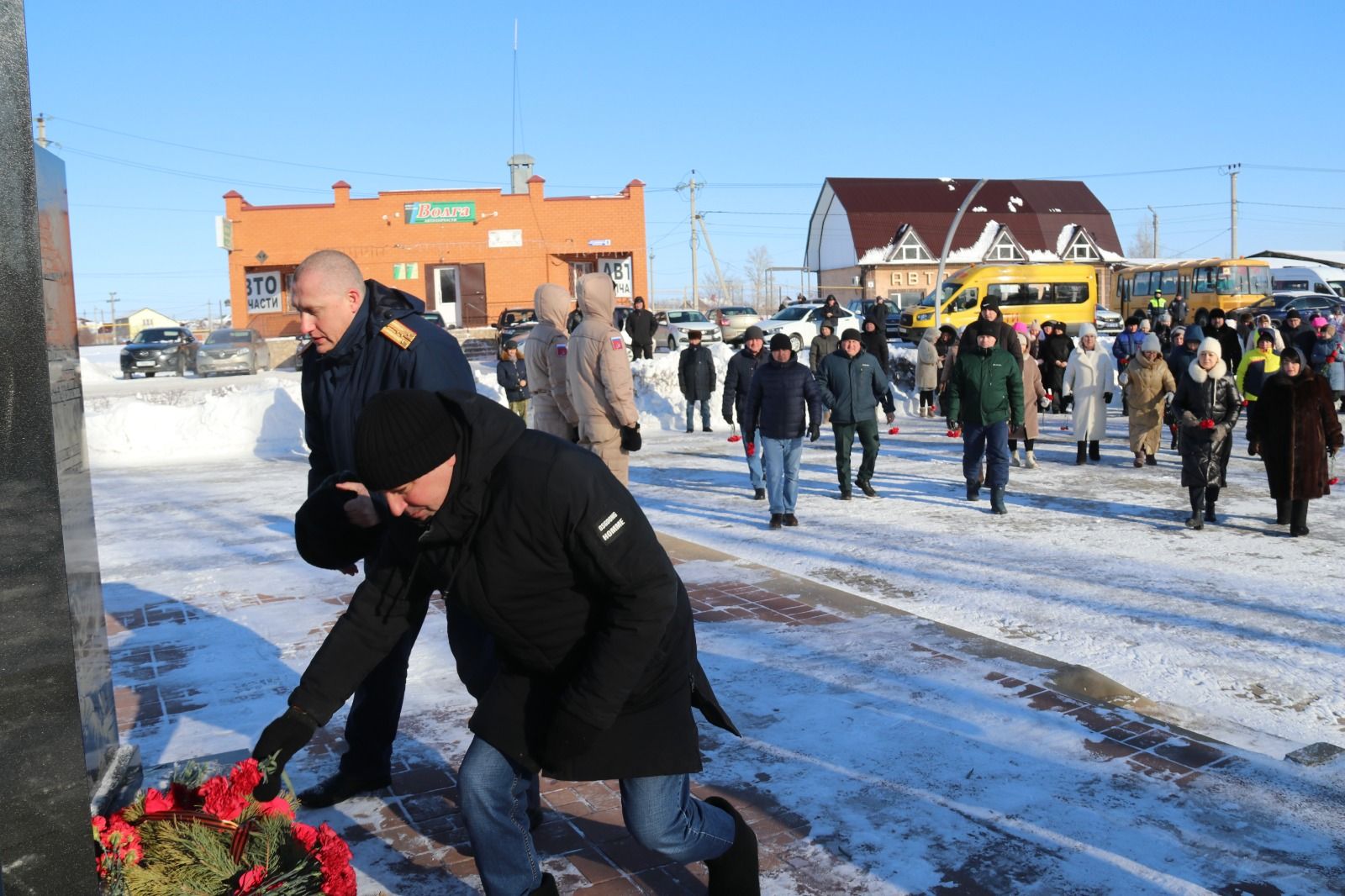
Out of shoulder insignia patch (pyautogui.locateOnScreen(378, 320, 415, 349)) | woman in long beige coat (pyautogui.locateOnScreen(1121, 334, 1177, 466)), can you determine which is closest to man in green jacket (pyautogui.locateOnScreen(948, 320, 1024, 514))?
woman in long beige coat (pyautogui.locateOnScreen(1121, 334, 1177, 466))

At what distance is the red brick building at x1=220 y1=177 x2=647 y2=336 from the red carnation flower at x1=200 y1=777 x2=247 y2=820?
39.2 m

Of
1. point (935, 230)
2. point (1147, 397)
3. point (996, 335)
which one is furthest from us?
point (935, 230)

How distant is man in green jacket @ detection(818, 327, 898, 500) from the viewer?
11.1 m

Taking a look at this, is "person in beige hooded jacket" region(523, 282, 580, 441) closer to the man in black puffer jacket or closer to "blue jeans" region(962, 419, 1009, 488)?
the man in black puffer jacket

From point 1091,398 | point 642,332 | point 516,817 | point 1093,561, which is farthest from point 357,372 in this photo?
point 642,332

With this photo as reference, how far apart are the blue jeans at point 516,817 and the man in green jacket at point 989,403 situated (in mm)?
Answer: 7736

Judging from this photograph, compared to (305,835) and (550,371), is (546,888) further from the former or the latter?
(550,371)

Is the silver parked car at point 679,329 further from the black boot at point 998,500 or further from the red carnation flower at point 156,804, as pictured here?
the red carnation flower at point 156,804

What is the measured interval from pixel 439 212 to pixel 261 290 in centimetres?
695

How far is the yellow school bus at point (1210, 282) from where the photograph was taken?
3438cm

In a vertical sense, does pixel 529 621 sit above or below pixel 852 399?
below

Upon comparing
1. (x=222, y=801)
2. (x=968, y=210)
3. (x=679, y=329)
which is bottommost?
(x=222, y=801)

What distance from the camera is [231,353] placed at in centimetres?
2944

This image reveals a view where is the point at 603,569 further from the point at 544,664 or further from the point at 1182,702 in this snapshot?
the point at 1182,702
